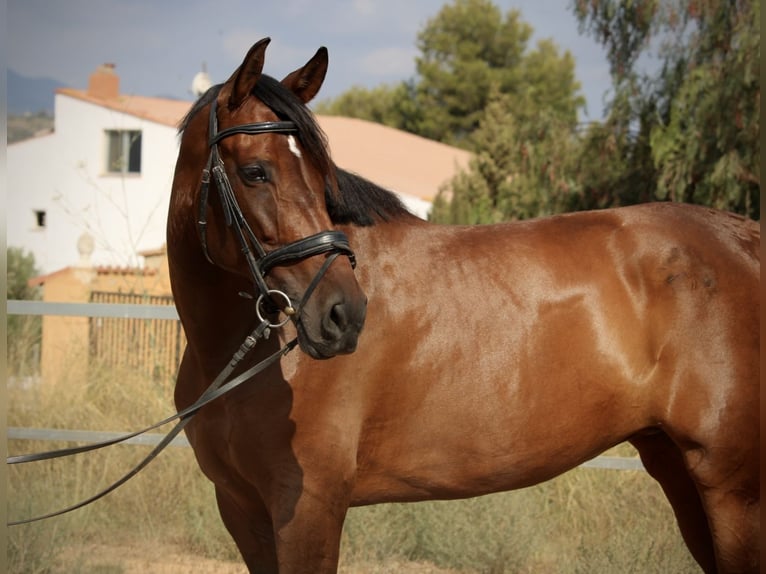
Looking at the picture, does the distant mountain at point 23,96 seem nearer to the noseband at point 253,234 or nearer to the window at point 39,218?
the noseband at point 253,234

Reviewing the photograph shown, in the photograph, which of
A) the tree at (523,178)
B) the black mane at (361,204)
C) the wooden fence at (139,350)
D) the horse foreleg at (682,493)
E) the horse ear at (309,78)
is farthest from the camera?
the tree at (523,178)

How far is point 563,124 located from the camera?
1287cm

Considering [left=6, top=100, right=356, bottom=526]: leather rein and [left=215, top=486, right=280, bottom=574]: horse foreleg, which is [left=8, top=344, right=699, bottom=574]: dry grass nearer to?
[left=215, top=486, right=280, bottom=574]: horse foreleg

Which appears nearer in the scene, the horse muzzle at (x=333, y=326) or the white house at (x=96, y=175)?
the horse muzzle at (x=333, y=326)

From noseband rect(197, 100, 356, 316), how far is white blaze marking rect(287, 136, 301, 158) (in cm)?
3

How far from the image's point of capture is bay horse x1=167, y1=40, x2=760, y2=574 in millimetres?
2729

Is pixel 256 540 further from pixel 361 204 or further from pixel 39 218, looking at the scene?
pixel 39 218

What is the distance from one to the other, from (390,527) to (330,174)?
3.00 meters

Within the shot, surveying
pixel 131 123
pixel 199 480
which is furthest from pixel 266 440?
pixel 131 123

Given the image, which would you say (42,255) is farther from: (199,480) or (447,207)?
(199,480)

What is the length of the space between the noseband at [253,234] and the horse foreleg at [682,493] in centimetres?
174

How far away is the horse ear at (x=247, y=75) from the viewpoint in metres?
2.54

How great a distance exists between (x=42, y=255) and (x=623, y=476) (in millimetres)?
25701

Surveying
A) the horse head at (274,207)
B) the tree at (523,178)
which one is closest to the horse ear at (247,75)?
the horse head at (274,207)
